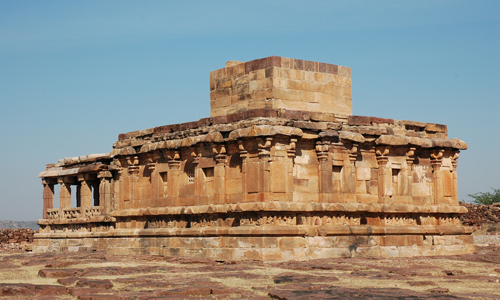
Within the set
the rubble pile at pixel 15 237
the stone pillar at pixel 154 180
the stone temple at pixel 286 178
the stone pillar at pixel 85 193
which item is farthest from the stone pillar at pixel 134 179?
the rubble pile at pixel 15 237

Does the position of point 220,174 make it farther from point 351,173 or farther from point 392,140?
point 392,140

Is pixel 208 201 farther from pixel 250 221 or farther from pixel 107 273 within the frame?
pixel 107 273

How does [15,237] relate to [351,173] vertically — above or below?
below

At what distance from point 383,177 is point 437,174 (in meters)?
2.39

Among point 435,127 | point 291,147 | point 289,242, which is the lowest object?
point 289,242

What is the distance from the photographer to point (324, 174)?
19.3m

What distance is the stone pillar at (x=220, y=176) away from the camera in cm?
1972

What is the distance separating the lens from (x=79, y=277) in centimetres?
1390

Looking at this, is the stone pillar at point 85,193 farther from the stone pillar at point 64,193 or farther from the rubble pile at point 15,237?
the rubble pile at point 15,237

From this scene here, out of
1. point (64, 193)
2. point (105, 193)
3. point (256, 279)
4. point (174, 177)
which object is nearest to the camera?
point (256, 279)

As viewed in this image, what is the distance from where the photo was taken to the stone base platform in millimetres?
18141

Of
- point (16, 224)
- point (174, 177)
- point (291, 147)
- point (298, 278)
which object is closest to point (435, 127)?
point (291, 147)

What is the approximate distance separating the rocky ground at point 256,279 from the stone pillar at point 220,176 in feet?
7.69

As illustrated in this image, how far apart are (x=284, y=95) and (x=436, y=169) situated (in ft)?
19.1
